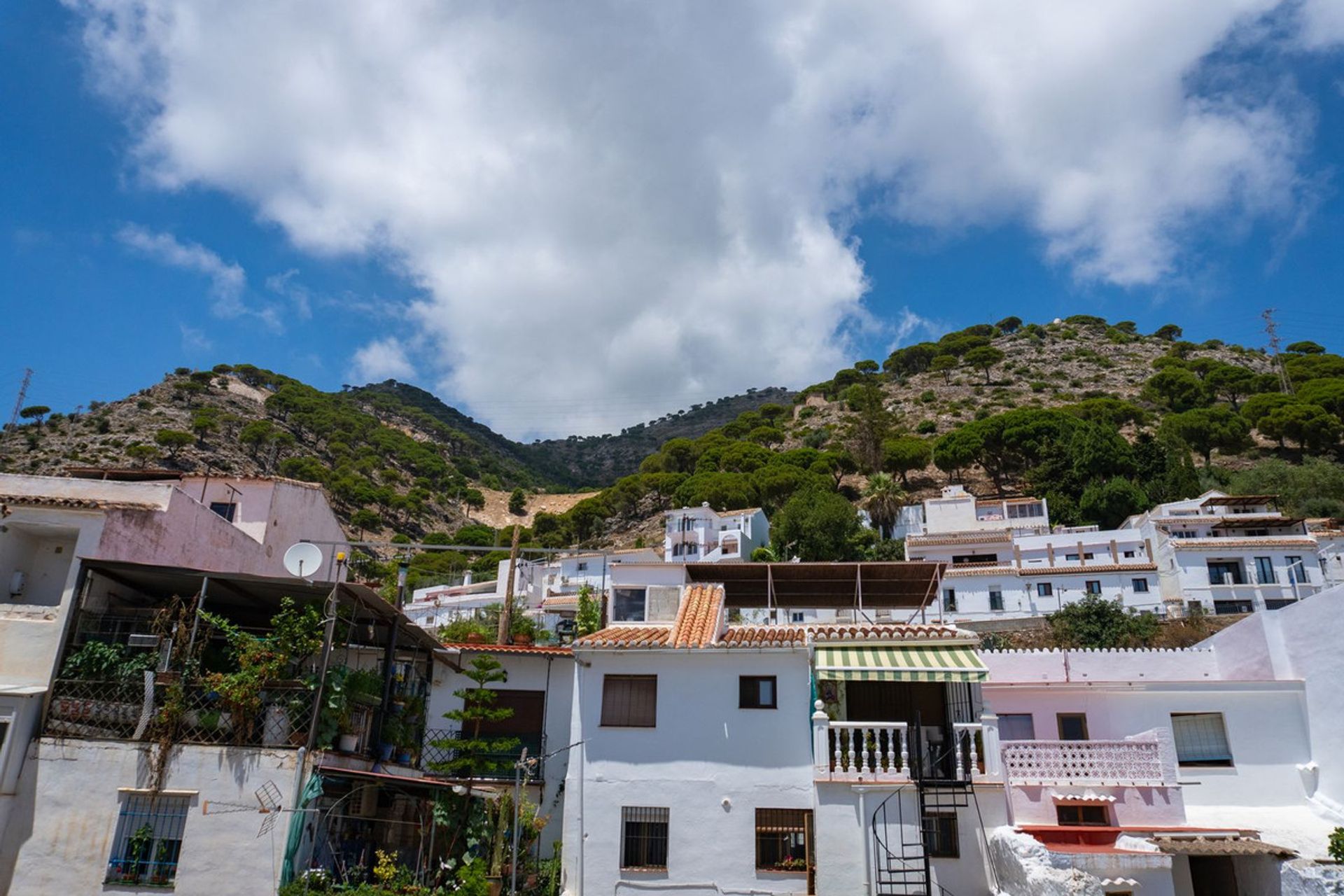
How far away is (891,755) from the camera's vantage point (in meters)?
17.2

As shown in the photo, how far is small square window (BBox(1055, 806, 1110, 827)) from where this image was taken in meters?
17.9

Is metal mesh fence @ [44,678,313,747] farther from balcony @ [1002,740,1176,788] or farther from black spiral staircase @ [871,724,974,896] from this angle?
balcony @ [1002,740,1176,788]

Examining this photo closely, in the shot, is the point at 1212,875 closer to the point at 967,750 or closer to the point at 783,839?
the point at 967,750

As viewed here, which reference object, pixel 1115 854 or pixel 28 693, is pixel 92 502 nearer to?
pixel 28 693

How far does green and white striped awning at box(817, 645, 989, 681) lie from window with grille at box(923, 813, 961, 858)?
2.75 metres

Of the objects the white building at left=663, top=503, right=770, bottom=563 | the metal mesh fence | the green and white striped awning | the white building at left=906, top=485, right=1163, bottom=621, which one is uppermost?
the white building at left=663, top=503, right=770, bottom=563

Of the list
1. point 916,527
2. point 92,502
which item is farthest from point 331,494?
point 92,502

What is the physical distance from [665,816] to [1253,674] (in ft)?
51.5

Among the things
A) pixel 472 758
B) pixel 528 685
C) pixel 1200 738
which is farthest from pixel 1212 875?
pixel 472 758

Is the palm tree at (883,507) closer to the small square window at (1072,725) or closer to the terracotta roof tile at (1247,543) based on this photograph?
the terracotta roof tile at (1247,543)

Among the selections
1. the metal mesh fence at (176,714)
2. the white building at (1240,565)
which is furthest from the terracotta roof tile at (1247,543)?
the metal mesh fence at (176,714)

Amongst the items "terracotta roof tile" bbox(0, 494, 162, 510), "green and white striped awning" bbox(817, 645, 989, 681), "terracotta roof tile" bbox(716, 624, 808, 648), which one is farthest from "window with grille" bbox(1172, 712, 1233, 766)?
"terracotta roof tile" bbox(0, 494, 162, 510)

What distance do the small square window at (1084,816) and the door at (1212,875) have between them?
2267mm

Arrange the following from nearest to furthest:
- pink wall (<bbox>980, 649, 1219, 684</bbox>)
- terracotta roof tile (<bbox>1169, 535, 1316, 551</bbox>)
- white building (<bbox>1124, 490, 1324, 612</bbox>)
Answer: pink wall (<bbox>980, 649, 1219, 684</bbox>), white building (<bbox>1124, 490, 1324, 612</bbox>), terracotta roof tile (<bbox>1169, 535, 1316, 551</bbox>)
